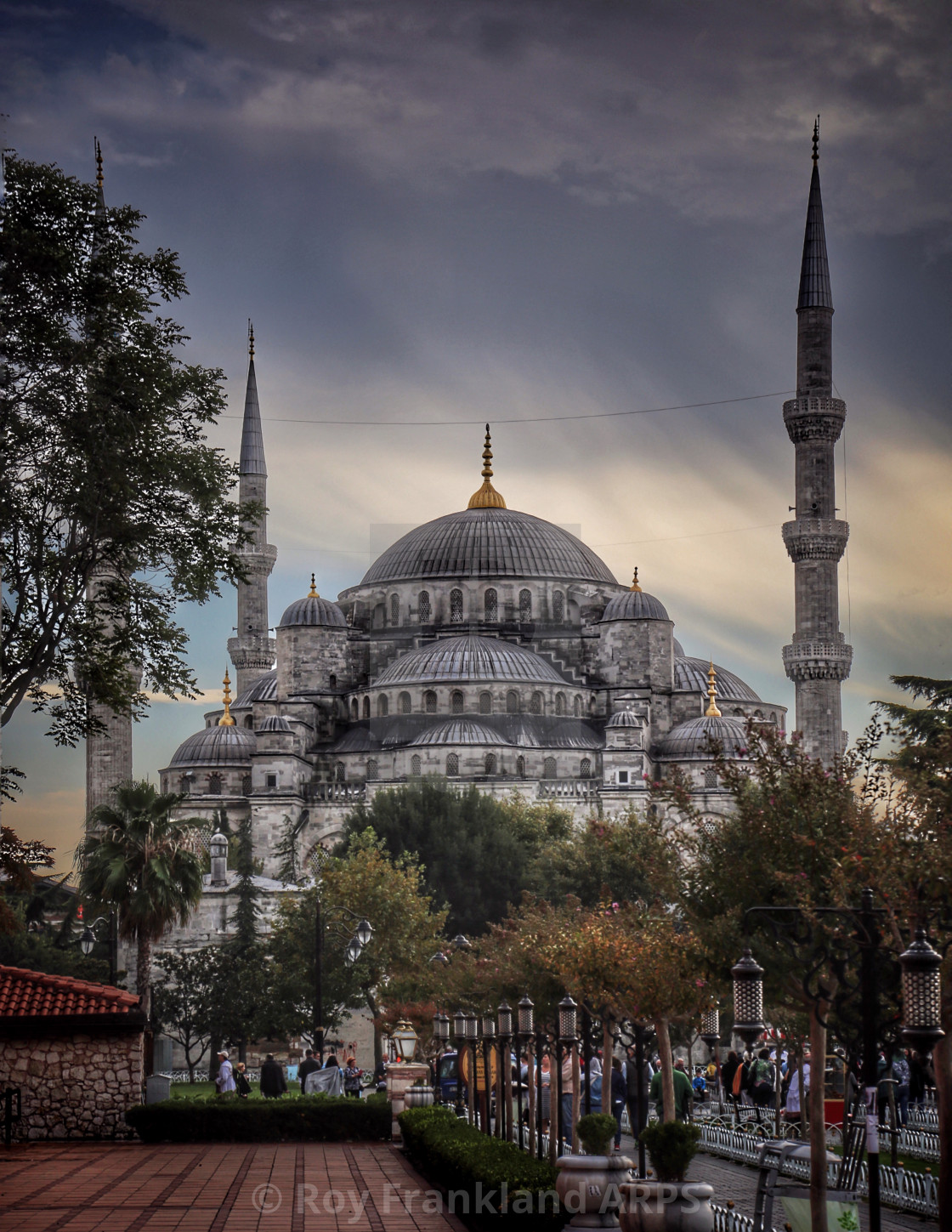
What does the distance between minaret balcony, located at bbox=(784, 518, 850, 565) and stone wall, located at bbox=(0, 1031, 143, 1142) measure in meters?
36.8

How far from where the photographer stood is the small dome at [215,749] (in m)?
64.0

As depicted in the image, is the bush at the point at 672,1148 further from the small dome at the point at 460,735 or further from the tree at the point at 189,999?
the small dome at the point at 460,735

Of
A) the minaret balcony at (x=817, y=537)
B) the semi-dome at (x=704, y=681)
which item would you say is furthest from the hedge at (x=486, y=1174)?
the semi-dome at (x=704, y=681)

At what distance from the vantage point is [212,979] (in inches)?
1549

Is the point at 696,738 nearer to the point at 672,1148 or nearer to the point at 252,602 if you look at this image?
the point at 252,602

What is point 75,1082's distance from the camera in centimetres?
2095

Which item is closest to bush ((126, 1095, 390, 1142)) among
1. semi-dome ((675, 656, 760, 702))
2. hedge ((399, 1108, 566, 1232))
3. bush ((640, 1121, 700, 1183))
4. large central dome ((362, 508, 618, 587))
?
hedge ((399, 1108, 566, 1232))

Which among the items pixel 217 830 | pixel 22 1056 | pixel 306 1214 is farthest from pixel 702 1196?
pixel 217 830

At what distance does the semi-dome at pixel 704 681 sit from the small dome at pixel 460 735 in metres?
10.8

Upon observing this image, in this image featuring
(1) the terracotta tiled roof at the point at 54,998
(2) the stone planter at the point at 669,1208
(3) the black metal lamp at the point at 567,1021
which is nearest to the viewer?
(2) the stone planter at the point at 669,1208

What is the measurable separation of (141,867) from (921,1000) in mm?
23528

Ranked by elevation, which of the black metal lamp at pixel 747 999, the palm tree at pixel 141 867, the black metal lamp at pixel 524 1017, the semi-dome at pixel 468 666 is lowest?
the black metal lamp at pixel 524 1017

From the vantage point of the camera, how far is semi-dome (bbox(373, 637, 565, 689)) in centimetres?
6178

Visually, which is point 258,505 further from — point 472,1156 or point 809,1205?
point 809,1205
